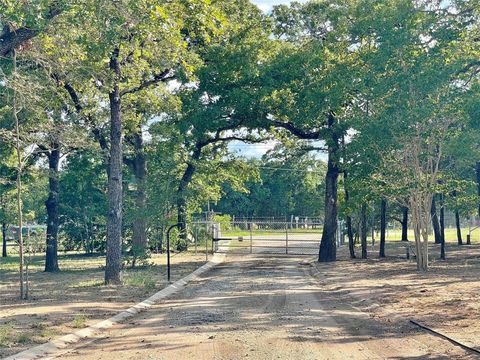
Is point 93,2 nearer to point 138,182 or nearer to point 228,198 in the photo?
point 138,182

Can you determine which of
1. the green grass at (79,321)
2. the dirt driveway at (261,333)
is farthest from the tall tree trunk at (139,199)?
the green grass at (79,321)

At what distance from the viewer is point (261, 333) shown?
10.1m

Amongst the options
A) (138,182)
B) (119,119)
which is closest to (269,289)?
(119,119)

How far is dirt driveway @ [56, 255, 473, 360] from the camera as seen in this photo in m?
8.53

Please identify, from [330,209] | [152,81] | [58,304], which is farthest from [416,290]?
[330,209]

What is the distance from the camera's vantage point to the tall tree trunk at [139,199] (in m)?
26.9

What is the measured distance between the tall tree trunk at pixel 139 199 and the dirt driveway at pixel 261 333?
425 inches

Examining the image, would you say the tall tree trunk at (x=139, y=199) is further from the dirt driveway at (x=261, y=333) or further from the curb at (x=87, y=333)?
the dirt driveway at (x=261, y=333)

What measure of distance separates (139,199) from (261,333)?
1926 centimetres

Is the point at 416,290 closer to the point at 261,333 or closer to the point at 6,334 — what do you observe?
the point at 261,333

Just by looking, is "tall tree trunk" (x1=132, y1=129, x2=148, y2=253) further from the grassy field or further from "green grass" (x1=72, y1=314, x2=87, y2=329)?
"green grass" (x1=72, y1=314, x2=87, y2=329)

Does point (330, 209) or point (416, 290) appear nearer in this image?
point (416, 290)

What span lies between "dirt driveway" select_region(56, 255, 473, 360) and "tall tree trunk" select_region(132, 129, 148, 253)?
10.8m

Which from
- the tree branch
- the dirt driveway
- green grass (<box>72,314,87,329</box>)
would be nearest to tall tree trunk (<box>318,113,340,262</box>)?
the tree branch
